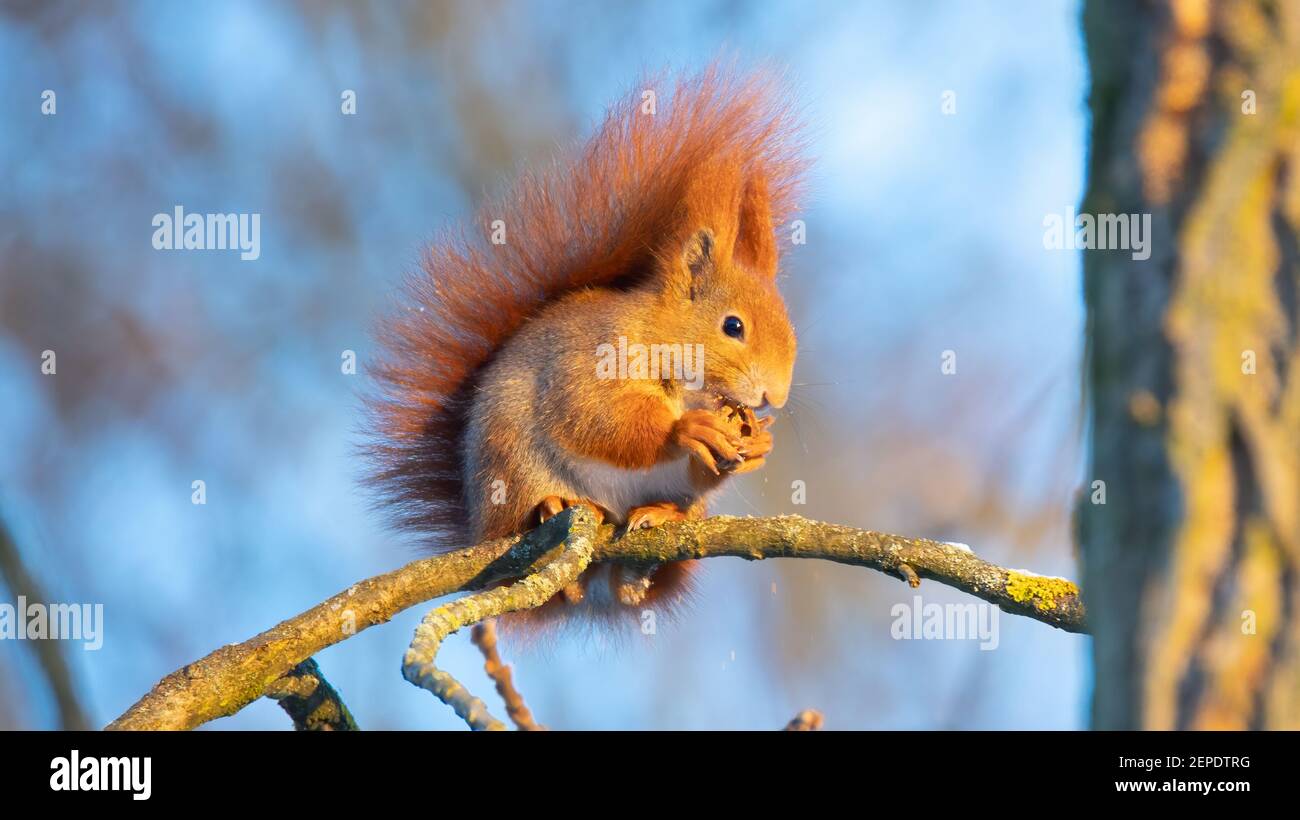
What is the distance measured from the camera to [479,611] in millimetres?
1701

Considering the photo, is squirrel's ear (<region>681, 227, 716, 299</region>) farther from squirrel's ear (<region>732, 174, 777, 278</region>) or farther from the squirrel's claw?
the squirrel's claw

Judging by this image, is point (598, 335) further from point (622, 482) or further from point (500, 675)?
point (500, 675)

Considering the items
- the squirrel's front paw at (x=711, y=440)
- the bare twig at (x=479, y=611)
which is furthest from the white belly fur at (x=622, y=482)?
the bare twig at (x=479, y=611)

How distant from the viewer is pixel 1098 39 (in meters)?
0.93

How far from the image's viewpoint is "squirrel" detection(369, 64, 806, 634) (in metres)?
2.73

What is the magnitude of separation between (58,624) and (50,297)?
348 cm

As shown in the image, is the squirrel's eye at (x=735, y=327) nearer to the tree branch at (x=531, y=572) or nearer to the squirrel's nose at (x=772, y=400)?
the squirrel's nose at (x=772, y=400)

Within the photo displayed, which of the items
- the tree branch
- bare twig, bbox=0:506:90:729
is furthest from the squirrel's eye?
bare twig, bbox=0:506:90:729

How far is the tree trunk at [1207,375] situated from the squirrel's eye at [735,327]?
203 cm

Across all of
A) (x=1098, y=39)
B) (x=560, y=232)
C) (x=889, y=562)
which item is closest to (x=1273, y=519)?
(x=1098, y=39)

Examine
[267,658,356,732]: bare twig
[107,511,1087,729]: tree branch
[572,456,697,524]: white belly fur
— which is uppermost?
[572,456,697,524]: white belly fur

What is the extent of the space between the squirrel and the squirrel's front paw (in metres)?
0.08

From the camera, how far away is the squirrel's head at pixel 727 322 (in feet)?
9.42

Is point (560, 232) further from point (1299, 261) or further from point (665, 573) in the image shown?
point (1299, 261)
